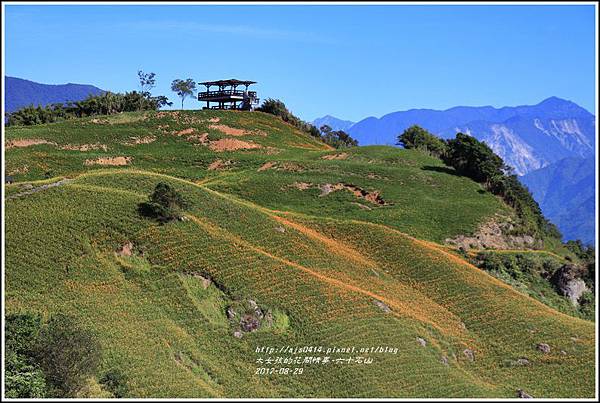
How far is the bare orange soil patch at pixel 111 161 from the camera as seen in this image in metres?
88.1

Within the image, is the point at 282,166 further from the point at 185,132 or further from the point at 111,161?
the point at 111,161

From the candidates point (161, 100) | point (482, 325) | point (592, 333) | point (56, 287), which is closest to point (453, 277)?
point (482, 325)

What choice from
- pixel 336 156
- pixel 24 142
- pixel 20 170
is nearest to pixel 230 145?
pixel 336 156

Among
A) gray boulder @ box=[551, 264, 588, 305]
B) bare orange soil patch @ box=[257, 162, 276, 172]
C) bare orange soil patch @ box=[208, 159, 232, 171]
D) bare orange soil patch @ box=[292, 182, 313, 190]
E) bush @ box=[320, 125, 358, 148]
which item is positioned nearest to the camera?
gray boulder @ box=[551, 264, 588, 305]

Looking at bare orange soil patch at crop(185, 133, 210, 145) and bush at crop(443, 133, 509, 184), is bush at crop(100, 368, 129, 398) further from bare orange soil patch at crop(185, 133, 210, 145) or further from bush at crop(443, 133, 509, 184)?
bare orange soil patch at crop(185, 133, 210, 145)

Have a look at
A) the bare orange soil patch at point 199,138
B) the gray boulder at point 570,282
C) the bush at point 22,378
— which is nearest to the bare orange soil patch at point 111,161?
the bare orange soil patch at point 199,138

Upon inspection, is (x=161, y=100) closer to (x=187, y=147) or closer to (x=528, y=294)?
(x=187, y=147)

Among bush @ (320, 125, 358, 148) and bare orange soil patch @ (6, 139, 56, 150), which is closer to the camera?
bare orange soil patch @ (6, 139, 56, 150)

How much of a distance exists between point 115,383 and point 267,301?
1287cm

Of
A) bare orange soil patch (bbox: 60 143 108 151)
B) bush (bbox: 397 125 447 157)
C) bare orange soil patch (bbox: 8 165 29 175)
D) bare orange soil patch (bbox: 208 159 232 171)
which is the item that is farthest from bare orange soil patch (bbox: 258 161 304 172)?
bush (bbox: 397 125 447 157)

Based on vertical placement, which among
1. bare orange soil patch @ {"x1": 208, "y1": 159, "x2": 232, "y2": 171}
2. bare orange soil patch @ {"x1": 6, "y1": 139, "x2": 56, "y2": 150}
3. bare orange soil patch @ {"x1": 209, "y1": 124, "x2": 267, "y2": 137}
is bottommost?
bare orange soil patch @ {"x1": 208, "y1": 159, "x2": 232, "y2": 171}

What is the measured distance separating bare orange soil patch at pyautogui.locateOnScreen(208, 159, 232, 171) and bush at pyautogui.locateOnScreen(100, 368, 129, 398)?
6024 centimetres

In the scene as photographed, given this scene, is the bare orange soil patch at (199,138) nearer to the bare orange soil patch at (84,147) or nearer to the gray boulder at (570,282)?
the bare orange soil patch at (84,147)

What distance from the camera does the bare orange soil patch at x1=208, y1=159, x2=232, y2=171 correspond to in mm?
93500
